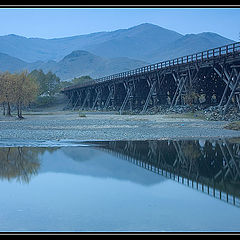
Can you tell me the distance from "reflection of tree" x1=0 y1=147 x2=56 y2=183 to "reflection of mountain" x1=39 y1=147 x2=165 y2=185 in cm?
41

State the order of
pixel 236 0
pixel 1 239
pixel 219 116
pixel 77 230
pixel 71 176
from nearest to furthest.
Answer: pixel 1 239, pixel 77 230, pixel 71 176, pixel 236 0, pixel 219 116

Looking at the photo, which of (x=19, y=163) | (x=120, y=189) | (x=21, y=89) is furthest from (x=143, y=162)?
(x=21, y=89)

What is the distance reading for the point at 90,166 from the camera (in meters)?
14.2

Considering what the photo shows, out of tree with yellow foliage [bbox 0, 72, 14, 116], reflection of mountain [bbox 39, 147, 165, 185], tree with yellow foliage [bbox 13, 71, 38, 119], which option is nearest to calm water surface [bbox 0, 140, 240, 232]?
reflection of mountain [bbox 39, 147, 165, 185]

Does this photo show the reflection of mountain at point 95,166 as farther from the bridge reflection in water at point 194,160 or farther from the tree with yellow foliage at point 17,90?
the tree with yellow foliage at point 17,90

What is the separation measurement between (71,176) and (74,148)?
5799mm

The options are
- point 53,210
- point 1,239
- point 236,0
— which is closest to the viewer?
point 1,239

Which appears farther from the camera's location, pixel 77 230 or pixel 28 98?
pixel 28 98

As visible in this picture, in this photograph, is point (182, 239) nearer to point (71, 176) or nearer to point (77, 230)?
point (77, 230)

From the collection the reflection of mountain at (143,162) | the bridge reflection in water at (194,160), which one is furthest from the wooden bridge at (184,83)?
the reflection of mountain at (143,162)

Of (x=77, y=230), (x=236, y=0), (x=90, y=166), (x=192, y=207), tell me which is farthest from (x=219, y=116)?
(x=77, y=230)

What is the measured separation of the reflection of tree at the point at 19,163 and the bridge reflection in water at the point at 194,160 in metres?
3.24

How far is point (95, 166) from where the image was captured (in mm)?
14156

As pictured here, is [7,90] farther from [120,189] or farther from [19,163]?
[120,189]
